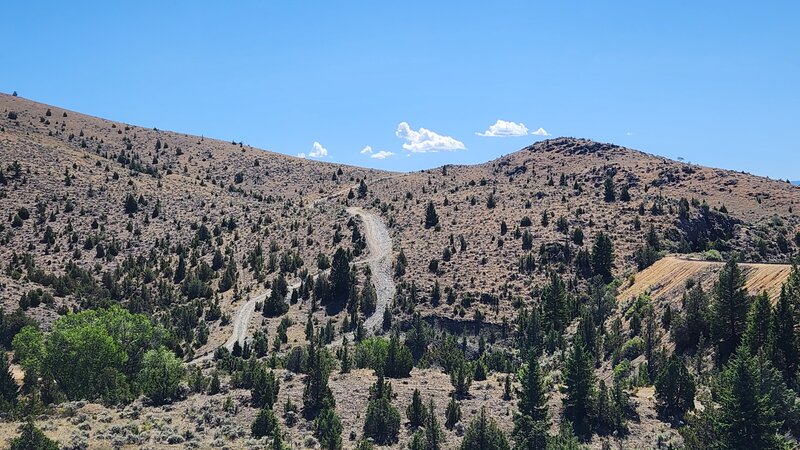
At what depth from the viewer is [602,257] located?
80875 mm

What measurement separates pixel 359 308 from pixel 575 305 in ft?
79.7

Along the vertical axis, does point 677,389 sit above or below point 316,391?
above

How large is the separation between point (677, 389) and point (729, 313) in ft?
32.6

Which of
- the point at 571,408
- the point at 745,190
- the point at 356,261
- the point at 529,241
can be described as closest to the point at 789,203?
the point at 745,190

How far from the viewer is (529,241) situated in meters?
88.9

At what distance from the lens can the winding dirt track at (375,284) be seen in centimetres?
7234

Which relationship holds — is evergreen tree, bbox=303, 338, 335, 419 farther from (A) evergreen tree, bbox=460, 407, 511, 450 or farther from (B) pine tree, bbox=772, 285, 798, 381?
(B) pine tree, bbox=772, 285, 798, 381

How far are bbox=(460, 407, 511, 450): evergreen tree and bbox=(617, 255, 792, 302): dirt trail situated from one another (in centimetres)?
2623

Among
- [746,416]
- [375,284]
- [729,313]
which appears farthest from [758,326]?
[375,284]

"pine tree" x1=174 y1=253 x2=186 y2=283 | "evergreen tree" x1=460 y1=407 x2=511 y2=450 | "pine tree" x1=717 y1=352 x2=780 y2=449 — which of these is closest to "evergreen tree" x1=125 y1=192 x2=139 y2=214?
"pine tree" x1=174 y1=253 x2=186 y2=283

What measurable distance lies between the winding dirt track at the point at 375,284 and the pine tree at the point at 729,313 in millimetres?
36149

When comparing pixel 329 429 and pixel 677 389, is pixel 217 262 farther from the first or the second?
pixel 677 389

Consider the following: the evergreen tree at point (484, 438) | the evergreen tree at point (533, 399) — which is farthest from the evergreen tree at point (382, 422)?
the evergreen tree at point (533, 399)

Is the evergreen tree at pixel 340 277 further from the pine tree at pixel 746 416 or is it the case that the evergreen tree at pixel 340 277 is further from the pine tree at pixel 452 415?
the pine tree at pixel 746 416
